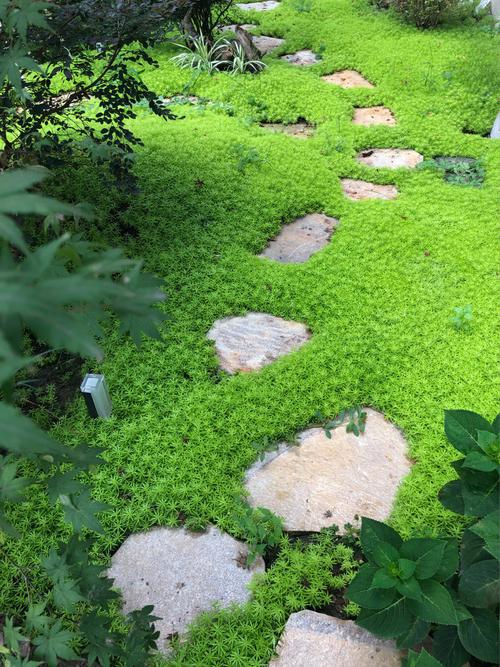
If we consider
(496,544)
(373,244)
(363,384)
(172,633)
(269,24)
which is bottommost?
(172,633)

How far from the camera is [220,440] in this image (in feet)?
9.25

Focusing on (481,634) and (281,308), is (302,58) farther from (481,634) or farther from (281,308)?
(481,634)

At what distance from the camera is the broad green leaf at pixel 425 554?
1765mm

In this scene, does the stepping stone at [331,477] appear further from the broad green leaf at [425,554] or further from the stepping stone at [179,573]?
the broad green leaf at [425,554]

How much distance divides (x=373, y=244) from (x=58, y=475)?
3.14 m

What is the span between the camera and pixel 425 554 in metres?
1.80

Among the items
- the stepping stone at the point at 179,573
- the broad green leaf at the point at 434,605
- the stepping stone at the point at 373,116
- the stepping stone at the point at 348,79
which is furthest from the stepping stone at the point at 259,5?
the broad green leaf at the point at 434,605

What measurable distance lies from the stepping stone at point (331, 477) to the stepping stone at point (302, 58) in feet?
20.6

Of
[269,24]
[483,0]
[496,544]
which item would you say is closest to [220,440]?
[496,544]

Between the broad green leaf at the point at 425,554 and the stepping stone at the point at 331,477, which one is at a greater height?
the broad green leaf at the point at 425,554

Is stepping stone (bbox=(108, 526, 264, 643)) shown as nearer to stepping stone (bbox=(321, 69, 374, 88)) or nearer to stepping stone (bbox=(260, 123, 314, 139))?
stepping stone (bbox=(260, 123, 314, 139))

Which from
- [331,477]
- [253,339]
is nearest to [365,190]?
[253,339]

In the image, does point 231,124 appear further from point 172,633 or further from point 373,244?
point 172,633

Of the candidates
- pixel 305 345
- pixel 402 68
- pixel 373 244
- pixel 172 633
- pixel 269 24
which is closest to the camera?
pixel 172 633
